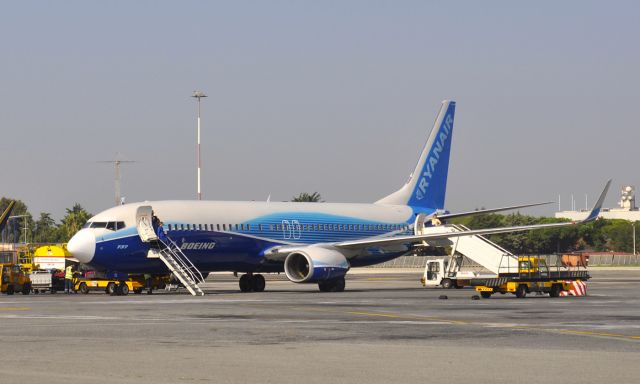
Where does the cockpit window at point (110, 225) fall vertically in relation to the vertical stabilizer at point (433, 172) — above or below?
below

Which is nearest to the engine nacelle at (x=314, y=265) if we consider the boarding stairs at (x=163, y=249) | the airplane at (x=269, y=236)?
the airplane at (x=269, y=236)

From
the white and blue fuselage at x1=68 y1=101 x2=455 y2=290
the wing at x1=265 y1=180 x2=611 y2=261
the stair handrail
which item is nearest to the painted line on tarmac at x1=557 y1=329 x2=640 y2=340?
the wing at x1=265 y1=180 x2=611 y2=261

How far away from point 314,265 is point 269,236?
3.34m

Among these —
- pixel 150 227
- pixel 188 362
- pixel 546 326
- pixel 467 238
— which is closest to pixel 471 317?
pixel 546 326

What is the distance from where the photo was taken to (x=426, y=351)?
20172 mm

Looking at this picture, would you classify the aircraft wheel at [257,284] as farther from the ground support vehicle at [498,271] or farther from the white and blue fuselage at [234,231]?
the ground support vehicle at [498,271]

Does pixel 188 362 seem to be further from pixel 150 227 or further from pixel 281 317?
pixel 150 227

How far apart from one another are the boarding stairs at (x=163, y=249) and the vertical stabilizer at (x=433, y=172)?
635 inches

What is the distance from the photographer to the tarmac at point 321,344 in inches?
652

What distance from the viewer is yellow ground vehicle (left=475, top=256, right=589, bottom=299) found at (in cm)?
4422

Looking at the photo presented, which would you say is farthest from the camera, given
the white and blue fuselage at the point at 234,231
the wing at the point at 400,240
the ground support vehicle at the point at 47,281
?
the ground support vehicle at the point at 47,281

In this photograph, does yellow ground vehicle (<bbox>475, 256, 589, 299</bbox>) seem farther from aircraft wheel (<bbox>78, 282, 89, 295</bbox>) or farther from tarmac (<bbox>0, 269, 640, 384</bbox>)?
aircraft wheel (<bbox>78, 282, 89, 295</bbox>)

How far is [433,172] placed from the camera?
63.6 metres

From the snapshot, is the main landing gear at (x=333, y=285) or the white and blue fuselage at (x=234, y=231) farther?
the main landing gear at (x=333, y=285)
